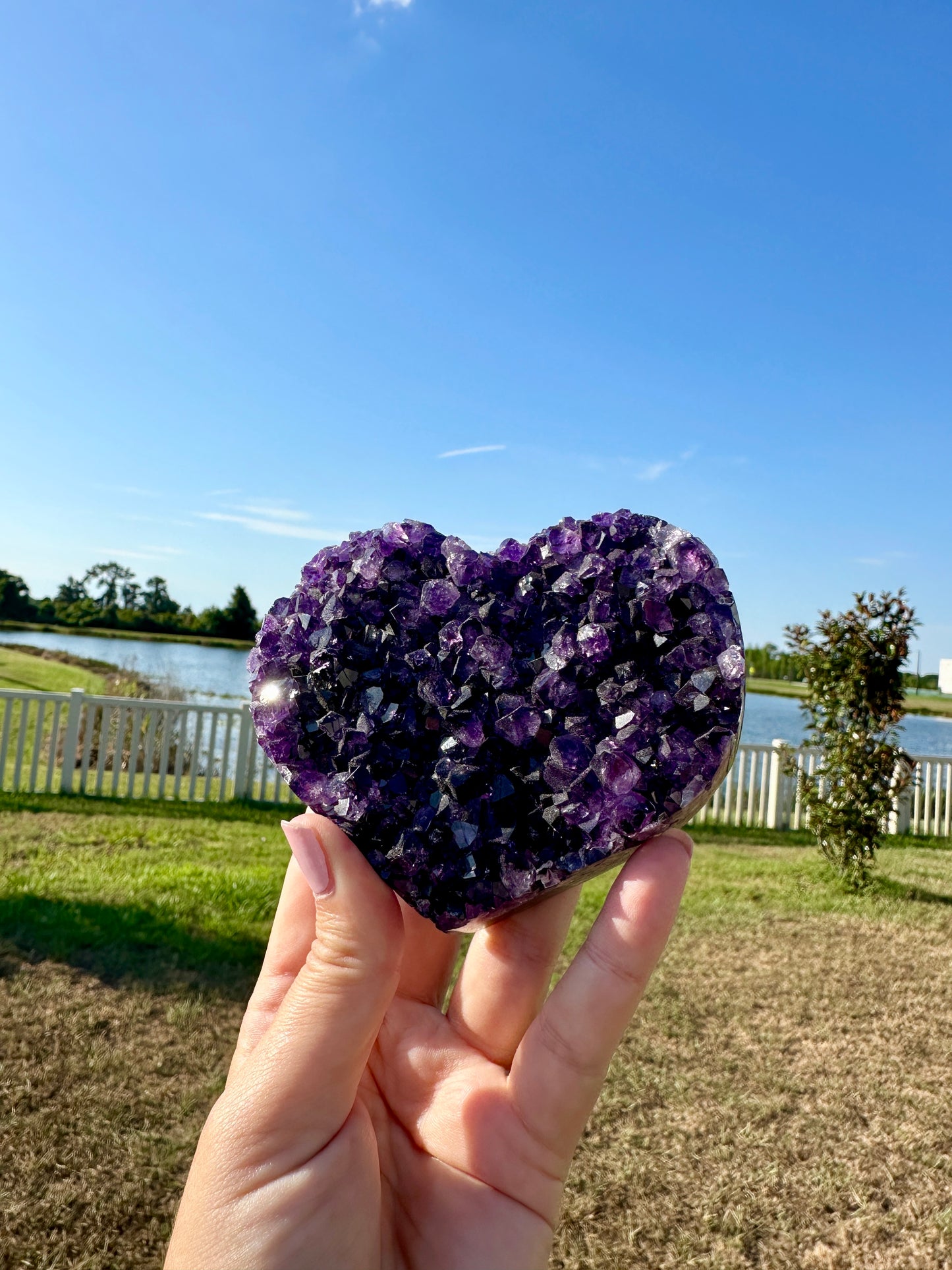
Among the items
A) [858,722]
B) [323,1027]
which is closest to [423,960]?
[323,1027]

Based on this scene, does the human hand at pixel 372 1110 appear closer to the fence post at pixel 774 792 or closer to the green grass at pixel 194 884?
the green grass at pixel 194 884

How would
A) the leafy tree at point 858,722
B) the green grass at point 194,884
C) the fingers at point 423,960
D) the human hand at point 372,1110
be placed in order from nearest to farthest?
the human hand at point 372,1110
the fingers at point 423,960
the green grass at point 194,884
the leafy tree at point 858,722

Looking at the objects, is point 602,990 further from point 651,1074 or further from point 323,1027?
point 651,1074

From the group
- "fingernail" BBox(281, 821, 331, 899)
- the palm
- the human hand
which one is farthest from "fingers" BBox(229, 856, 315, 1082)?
the palm

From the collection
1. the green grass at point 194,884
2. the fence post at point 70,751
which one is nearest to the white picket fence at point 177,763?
the fence post at point 70,751

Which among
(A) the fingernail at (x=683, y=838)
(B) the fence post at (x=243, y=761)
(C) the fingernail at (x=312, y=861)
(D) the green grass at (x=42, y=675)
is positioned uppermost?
(A) the fingernail at (x=683, y=838)

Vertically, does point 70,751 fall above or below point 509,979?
below

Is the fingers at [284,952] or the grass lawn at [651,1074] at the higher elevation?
the fingers at [284,952]
